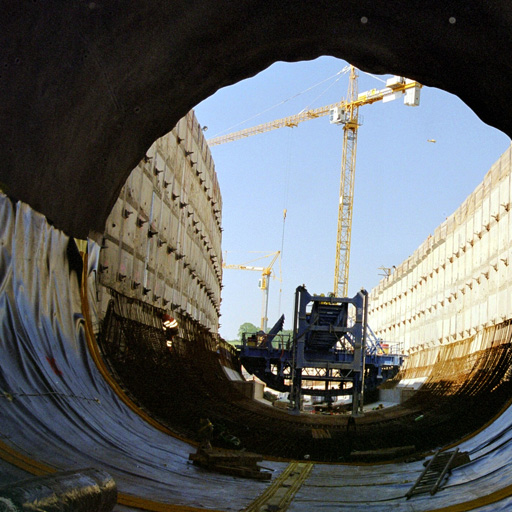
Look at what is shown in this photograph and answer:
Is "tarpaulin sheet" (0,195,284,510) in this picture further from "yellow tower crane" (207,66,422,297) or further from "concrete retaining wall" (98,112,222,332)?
"yellow tower crane" (207,66,422,297)

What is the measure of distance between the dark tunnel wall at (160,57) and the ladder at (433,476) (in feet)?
16.9

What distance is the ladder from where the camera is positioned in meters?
9.35

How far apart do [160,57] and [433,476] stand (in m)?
7.28

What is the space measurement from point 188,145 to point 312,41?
14.6 metres

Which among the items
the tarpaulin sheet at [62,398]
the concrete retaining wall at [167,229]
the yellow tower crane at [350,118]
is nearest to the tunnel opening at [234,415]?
the concrete retaining wall at [167,229]

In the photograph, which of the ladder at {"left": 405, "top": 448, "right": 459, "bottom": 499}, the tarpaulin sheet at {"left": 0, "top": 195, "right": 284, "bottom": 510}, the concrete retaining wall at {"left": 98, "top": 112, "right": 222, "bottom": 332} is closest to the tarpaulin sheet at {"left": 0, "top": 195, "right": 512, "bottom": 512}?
the tarpaulin sheet at {"left": 0, "top": 195, "right": 284, "bottom": 510}

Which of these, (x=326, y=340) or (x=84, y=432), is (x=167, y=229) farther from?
(x=326, y=340)

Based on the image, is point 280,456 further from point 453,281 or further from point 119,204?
point 453,281

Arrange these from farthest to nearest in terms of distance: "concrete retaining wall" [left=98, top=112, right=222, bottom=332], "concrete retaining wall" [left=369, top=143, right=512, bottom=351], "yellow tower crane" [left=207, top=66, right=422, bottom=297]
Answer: "yellow tower crane" [left=207, top=66, right=422, bottom=297]
"concrete retaining wall" [left=369, top=143, right=512, bottom=351]
"concrete retaining wall" [left=98, top=112, right=222, bottom=332]

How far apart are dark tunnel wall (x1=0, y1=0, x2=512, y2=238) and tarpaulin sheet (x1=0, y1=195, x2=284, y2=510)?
2.52 ft

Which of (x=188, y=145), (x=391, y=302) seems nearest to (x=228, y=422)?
(x=188, y=145)

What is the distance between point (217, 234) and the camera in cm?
4153

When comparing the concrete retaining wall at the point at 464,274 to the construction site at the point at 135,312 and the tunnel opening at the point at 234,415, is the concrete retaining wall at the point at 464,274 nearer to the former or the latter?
the tunnel opening at the point at 234,415

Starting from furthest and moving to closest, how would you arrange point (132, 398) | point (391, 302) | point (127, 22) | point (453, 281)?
1. point (391, 302)
2. point (453, 281)
3. point (132, 398)
4. point (127, 22)
